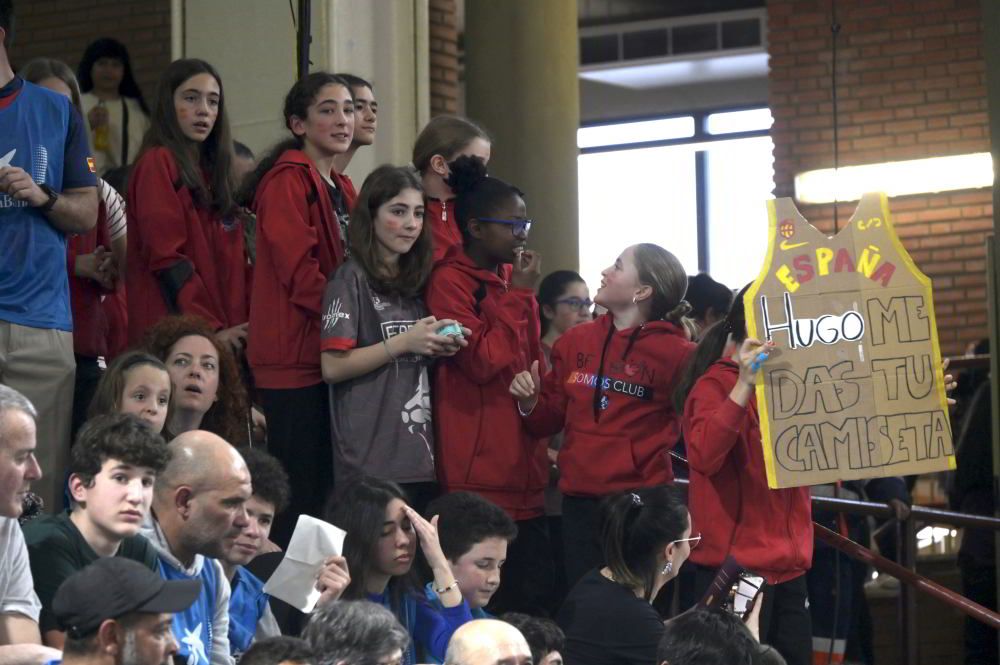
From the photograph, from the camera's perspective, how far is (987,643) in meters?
7.83

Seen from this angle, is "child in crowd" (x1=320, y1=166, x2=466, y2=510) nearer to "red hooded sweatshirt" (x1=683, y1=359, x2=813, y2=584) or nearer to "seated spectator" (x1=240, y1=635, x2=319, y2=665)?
"red hooded sweatshirt" (x1=683, y1=359, x2=813, y2=584)

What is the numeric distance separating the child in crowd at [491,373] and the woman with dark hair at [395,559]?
538 mm

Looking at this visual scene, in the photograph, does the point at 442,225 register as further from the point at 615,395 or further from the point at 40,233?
the point at 40,233

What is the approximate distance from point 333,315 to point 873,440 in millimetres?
1728

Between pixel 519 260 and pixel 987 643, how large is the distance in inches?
150

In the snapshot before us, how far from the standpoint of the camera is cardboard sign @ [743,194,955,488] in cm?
498

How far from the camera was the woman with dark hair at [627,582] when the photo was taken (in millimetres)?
4895

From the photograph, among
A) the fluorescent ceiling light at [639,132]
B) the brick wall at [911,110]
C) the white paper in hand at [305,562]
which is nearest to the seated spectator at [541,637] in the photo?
the white paper in hand at [305,562]

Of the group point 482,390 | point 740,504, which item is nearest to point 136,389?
point 482,390

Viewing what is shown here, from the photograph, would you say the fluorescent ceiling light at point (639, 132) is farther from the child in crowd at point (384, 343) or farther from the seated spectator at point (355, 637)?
the seated spectator at point (355, 637)

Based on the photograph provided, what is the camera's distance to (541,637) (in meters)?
4.61

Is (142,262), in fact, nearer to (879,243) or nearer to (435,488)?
(435,488)

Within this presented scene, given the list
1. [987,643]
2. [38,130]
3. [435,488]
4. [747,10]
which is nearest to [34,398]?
[38,130]

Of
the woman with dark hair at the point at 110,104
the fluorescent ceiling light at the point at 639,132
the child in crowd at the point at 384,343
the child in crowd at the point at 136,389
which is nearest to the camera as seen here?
the child in crowd at the point at 136,389
